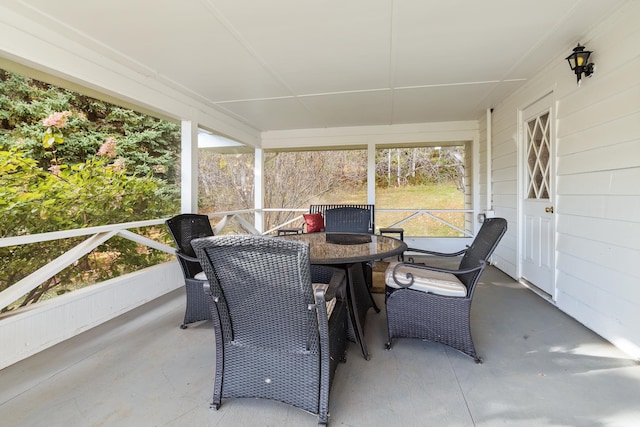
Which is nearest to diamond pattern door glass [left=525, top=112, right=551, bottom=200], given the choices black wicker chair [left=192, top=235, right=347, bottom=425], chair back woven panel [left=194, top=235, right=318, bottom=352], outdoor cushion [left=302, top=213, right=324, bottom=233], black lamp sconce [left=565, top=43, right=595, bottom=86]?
black lamp sconce [left=565, top=43, right=595, bottom=86]

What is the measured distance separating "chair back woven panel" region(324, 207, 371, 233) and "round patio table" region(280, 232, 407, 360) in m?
1.02

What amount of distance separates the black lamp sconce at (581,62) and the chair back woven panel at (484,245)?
1.50m

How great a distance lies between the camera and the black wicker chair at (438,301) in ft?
6.70

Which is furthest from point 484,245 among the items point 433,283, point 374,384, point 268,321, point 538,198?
point 538,198

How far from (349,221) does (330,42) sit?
2.20 metres

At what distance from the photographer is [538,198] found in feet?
11.3

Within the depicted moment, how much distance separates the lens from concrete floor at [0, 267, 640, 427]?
5.04 feet

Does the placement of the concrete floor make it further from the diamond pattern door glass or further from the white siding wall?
the diamond pattern door glass

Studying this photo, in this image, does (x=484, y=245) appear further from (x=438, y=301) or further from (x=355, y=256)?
(x=355, y=256)

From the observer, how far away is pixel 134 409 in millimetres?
1615

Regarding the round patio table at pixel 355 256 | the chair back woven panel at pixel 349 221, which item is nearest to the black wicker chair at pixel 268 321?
the round patio table at pixel 355 256

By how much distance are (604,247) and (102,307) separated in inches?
167

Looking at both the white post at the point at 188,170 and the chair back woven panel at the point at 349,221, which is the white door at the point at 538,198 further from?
the white post at the point at 188,170

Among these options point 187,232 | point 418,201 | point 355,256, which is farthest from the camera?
point 418,201
